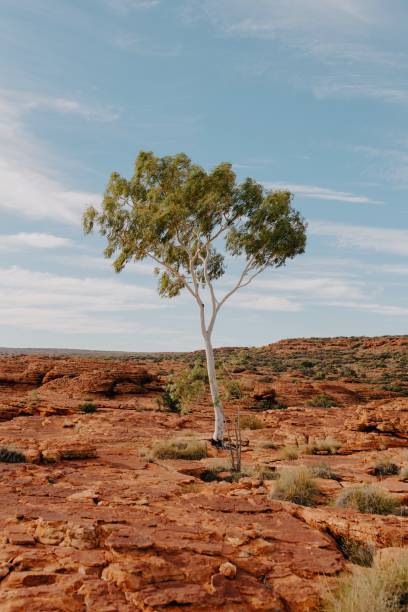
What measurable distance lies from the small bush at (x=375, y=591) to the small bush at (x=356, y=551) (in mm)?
687

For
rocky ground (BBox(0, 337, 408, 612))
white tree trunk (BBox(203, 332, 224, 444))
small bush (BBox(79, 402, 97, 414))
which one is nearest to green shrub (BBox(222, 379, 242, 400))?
white tree trunk (BBox(203, 332, 224, 444))

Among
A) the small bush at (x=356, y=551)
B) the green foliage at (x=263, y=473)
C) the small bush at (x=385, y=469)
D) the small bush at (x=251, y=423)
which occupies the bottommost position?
the small bush at (x=251, y=423)

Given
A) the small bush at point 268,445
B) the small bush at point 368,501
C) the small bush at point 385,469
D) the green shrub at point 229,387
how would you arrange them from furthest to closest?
the green shrub at point 229,387 < the small bush at point 268,445 < the small bush at point 385,469 < the small bush at point 368,501

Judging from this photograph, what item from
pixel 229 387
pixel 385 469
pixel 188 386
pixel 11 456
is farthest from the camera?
pixel 188 386

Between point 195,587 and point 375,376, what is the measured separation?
132 ft

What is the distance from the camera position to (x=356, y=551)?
19.7 ft

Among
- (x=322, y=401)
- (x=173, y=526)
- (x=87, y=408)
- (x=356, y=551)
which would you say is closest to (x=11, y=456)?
(x=173, y=526)

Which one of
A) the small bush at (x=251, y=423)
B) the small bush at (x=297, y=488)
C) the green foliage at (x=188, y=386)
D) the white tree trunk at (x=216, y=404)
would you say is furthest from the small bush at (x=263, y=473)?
the small bush at (x=251, y=423)

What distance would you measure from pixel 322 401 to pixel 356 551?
23271mm

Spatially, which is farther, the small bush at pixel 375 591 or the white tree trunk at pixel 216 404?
the white tree trunk at pixel 216 404

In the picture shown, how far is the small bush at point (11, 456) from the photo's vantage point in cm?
1091

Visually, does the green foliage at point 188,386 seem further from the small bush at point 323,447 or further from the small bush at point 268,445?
the small bush at point 323,447

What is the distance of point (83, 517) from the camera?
245 inches

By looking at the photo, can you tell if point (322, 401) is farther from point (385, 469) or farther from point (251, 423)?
point (385, 469)
